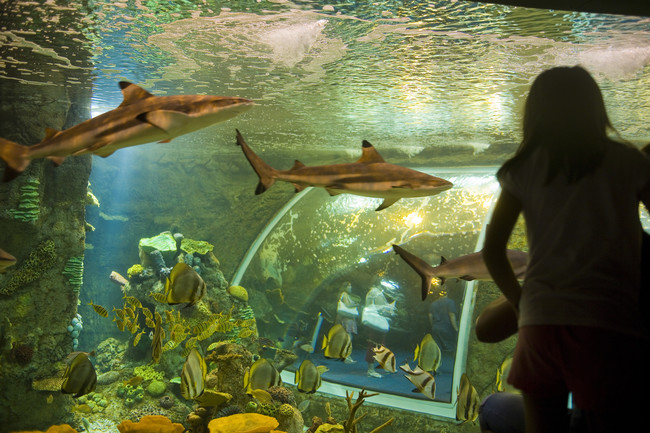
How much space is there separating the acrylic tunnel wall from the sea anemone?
558 cm

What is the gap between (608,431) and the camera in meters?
1.58

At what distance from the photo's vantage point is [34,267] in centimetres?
807

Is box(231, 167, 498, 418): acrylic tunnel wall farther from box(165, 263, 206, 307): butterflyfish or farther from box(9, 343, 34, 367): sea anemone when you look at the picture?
box(165, 263, 206, 307): butterflyfish

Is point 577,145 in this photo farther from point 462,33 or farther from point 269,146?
point 269,146

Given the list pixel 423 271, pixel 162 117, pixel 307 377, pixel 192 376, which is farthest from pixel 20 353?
pixel 423 271

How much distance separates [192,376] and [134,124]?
143 inches

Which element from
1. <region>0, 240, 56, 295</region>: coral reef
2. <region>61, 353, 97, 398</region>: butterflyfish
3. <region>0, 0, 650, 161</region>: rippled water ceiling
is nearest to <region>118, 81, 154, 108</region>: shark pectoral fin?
<region>0, 0, 650, 161</region>: rippled water ceiling

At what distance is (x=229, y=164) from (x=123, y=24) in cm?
917

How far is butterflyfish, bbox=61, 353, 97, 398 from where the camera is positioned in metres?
5.12

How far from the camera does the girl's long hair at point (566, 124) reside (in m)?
1.78

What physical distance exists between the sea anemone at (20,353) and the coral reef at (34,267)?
1033mm

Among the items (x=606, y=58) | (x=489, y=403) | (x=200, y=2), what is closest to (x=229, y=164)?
(x=200, y=2)

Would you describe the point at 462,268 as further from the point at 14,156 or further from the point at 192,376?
the point at 14,156

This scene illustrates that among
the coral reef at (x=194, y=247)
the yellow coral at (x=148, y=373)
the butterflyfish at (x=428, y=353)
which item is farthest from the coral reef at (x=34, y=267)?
the butterflyfish at (x=428, y=353)
